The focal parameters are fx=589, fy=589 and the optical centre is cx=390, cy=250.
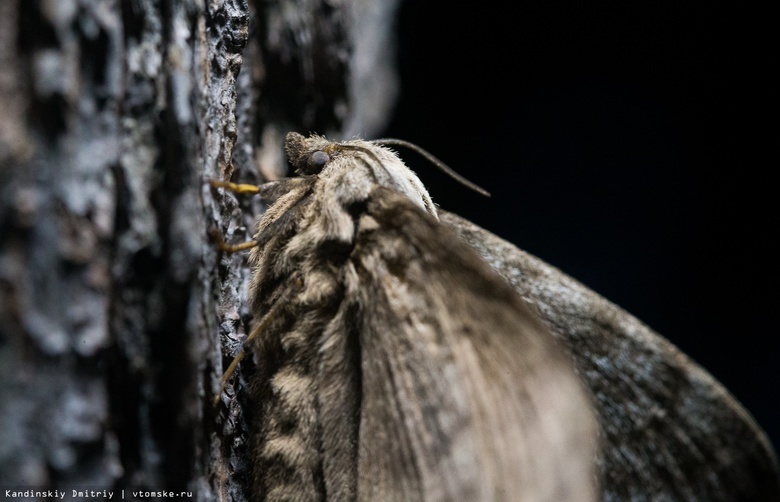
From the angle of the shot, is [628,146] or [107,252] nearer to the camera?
[107,252]

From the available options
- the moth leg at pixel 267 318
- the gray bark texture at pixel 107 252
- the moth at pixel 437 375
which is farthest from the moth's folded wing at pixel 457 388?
the gray bark texture at pixel 107 252

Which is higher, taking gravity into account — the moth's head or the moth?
the moth's head

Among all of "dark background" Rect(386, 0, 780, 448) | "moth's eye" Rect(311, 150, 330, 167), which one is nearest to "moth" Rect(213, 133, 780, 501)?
"moth's eye" Rect(311, 150, 330, 167)

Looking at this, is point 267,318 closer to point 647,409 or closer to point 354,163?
point 354,163

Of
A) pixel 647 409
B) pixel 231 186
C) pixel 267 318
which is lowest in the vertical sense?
pixel 647 409

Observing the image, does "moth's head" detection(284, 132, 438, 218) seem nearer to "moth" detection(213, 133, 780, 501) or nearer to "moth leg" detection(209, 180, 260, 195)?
"moth" detection(213, 133, 780, 501)

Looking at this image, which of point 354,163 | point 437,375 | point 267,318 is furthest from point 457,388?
point 354,163

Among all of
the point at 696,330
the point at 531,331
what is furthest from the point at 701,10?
the point at 531,331
